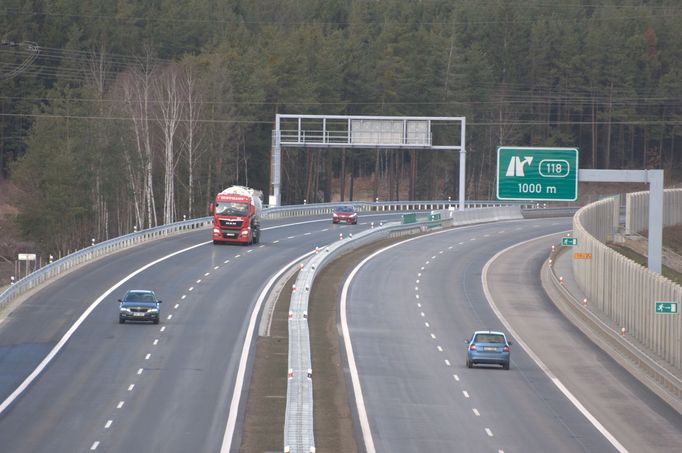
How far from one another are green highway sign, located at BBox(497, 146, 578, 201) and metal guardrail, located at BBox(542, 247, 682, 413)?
542 cm

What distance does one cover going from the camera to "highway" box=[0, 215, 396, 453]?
3034 centimetres

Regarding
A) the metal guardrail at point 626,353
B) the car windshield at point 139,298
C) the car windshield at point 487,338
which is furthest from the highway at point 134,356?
the metal guardrail at point 626,353

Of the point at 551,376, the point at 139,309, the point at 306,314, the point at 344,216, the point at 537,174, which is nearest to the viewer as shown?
the point at 551,376

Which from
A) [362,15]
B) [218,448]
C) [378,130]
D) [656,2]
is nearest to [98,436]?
[218,448]

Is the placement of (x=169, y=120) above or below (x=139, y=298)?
above

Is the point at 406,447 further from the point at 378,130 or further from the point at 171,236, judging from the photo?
the point at 378,130

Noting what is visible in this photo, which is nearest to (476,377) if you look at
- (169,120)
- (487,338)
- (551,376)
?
(487,338)

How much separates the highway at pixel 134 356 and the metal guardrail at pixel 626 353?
12.8 m

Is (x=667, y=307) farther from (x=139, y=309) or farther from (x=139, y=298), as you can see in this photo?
(x=139, y=298)

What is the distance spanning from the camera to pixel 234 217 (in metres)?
73.1

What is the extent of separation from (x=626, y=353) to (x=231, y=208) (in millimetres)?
33022

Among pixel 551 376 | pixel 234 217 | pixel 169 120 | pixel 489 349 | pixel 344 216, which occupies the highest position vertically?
pixel 169 120

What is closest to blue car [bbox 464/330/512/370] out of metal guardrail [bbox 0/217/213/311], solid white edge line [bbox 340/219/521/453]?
solid white edge line [bbox 340/219/521/453]

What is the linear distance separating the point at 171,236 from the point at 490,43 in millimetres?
91006
